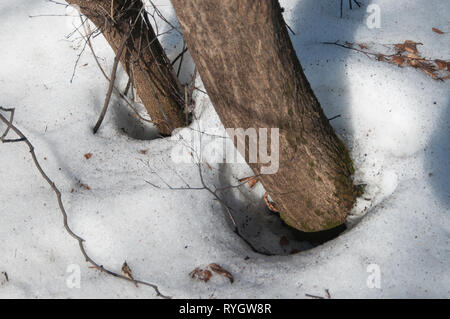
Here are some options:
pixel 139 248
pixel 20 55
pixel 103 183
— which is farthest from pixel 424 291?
pixel 20 55

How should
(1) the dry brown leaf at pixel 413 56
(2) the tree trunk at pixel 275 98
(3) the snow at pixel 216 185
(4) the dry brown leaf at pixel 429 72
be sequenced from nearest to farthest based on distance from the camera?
(2) the tree trunk at pixel 275 98
(3) the snow at pixel 216 185
(4) the dry brown leaf at pixel 429 72
(1) the dry brown leaf at pixel 413 56

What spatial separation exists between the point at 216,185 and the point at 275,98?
0.73 m

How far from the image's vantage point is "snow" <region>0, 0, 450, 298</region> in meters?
1.71

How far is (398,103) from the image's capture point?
82.2 inches

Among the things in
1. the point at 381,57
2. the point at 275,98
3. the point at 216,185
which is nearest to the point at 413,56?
the point at 381,57

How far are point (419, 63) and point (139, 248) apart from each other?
6.13 feet

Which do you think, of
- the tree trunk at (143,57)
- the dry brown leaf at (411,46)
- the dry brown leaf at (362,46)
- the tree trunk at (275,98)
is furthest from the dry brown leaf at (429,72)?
the tree trunk at (143,57)

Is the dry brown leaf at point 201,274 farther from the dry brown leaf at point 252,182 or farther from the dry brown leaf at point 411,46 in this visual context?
the dry brown leaf at point 411,46

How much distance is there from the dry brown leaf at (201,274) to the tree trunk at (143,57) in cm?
100

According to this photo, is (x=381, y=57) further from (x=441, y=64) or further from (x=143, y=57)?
(x=143, y=57)

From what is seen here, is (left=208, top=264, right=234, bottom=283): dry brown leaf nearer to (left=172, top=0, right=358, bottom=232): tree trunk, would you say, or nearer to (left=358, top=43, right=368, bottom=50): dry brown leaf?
(left=172, top=0, right=358, bottom=232): tree trunk

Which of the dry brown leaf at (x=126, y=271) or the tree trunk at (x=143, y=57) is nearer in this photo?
the dry brown leaf at (x=126, y=271)

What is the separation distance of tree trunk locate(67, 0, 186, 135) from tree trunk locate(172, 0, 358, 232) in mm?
714

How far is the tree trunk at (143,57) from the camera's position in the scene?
205 centimetres
